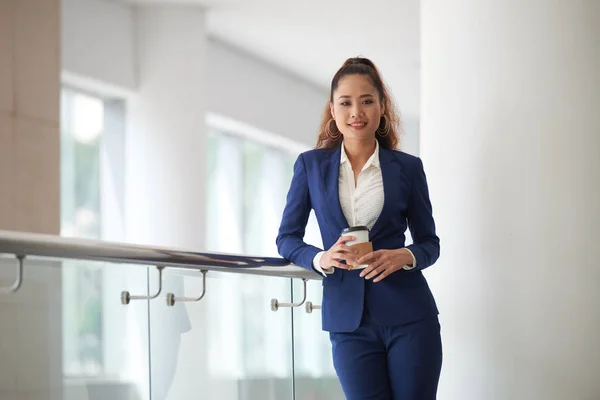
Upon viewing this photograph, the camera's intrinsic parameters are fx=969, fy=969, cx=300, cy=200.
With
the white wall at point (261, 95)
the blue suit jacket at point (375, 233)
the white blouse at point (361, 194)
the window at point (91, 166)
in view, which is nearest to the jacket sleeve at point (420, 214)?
the blue suit jacket at point (375, 233)

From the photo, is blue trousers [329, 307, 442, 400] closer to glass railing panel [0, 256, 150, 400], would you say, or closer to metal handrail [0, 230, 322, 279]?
metal handrail [0, 230, 322, 279]

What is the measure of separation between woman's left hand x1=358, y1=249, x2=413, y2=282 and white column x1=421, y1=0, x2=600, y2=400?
951mm

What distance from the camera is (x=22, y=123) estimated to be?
18.9 ft

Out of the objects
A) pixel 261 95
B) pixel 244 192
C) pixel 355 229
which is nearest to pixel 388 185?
pixel 355 229

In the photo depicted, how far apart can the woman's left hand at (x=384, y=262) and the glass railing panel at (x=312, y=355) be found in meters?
1.30

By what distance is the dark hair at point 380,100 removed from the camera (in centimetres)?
284

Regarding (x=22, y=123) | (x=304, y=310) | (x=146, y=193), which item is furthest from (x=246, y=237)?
(x=304, y=310)

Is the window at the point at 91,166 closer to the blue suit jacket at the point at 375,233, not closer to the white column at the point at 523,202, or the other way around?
the white column at the point at 523,202

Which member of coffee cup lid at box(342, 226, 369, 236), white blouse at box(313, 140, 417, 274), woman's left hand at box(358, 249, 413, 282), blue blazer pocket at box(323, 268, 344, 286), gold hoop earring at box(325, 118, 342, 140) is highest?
gold hoop earring at box(325, 118, 342, 140)

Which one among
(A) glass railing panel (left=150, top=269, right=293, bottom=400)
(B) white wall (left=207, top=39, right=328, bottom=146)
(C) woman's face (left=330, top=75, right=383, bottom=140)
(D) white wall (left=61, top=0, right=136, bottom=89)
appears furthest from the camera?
(B) white wall (left=207, top=39, right=328, bottom=146)

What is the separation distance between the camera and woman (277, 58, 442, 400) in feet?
8.86

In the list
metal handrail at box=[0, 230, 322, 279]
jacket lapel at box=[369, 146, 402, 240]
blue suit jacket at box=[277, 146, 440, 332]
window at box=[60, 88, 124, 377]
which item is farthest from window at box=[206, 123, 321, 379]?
jacket lapel at box=[369, 146, 402, 240]

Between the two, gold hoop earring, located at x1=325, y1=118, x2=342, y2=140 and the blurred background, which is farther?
the blurred background

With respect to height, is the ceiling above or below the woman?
above
